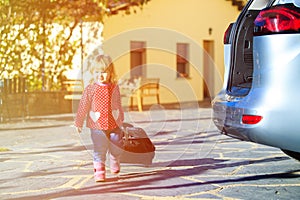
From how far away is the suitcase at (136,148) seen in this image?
6363 millimetres

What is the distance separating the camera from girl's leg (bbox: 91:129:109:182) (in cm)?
581

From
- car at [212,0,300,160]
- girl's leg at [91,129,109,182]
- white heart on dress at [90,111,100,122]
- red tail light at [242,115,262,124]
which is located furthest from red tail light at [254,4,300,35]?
girl's leg at [91,129,109,182]

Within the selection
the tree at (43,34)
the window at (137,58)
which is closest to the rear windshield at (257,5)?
the tree at (43,34)

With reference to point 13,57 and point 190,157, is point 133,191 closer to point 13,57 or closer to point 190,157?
point 190,157

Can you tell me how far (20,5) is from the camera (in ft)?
43.7

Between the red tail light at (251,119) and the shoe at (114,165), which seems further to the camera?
the shoe at (114,165)

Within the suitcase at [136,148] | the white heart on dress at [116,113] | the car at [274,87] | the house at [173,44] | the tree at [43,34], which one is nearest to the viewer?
the car at [274,87]

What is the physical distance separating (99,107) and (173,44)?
43.8ft

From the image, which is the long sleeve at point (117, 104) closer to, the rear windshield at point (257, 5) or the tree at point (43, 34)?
the rear windshield at point (257, 5)

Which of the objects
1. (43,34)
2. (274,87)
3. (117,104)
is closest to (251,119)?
(274,87)

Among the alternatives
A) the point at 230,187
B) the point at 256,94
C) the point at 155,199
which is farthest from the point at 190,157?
the point at 256,94

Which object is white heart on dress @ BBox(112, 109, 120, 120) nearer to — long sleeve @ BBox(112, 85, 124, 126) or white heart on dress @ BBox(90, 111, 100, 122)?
long sleeve @ BBox(112, 85, 124, 126)

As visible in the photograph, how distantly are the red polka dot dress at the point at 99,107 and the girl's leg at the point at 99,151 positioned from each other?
0.11 meters

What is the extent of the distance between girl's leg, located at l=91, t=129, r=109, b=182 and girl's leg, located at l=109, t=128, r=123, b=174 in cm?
9
